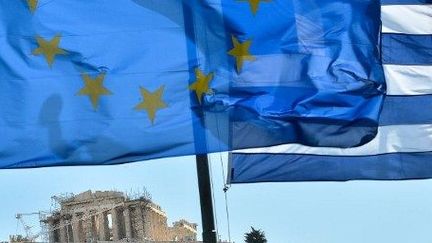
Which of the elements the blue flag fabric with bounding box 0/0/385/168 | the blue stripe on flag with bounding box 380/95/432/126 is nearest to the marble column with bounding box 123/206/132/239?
the blue stripe on flag with bounding box 380/95/432/126

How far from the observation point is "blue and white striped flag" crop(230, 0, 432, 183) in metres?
11.3

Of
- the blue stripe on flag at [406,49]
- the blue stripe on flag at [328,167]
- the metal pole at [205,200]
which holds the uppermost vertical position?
the blue stripe on flag at [406,49]

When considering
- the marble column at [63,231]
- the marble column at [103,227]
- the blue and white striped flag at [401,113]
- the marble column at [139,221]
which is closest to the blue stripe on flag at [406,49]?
the blue and white striped flag at [401,113]

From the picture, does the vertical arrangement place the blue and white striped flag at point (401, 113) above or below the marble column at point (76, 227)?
below

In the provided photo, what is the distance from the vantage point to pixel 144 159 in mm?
9414

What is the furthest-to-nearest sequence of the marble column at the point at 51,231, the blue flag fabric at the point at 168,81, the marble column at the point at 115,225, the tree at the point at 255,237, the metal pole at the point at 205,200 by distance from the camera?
the marble column at the point at 115,225, the marble column at the point at 51,231, the tree at the point at 255,237, the blue flag fabric at the point at 168,81, the metal pole at the point at 205,200

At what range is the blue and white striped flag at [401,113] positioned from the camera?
11.3 metres

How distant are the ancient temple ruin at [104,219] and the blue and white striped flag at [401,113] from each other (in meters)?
103

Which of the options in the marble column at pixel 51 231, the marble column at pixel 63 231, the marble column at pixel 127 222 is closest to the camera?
the marble column at pixel 51 231

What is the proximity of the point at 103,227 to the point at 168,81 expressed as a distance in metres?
115

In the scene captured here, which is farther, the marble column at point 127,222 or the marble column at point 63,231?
the marble column at point 127,222

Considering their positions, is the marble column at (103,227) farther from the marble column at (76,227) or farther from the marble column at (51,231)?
the marble column at (51,231)

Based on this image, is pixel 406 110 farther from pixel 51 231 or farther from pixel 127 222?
pixel 51 231

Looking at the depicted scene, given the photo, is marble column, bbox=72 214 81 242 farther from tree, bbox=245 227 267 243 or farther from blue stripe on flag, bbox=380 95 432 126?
blue stripe on flag, bbox=380 95 432 126
